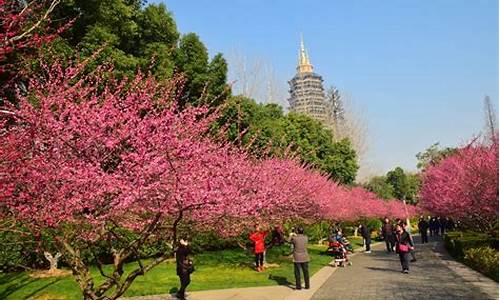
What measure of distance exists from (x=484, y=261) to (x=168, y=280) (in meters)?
9.52

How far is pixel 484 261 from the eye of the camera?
1456 cm

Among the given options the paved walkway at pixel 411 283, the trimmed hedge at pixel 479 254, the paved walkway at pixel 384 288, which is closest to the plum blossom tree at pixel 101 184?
the paved walkway at pixel 384 288

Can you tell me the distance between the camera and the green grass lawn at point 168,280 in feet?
43.5

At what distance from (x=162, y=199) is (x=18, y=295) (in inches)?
344

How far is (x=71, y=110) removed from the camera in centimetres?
915

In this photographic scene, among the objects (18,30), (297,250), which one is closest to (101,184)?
(18,30)

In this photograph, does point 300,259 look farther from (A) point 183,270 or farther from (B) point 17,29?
(B) point 17,29

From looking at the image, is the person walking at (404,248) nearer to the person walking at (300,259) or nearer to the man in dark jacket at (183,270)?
the person walking at (300,259)

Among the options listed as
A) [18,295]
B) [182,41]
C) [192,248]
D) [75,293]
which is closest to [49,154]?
[75,293]

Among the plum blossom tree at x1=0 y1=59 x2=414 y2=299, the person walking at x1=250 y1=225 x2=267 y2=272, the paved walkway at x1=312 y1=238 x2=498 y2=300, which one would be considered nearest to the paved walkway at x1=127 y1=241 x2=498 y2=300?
the paved walkway at x1=312 y1=238 x2=498 y2=300

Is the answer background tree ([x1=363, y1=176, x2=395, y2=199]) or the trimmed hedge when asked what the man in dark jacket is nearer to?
the trimmed hedge

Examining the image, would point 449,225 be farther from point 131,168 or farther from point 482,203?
point 131,168

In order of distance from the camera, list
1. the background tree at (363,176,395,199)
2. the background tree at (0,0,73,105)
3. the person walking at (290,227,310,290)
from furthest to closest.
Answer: the background tree at (363,176,395,199) → the person walking at (290,227,310,290) → the background tree at (0,0,73,105)

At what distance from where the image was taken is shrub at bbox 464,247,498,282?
13.4 metres
